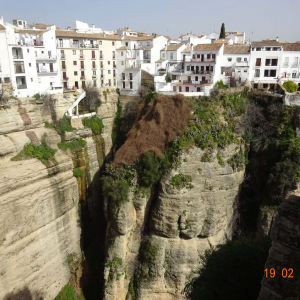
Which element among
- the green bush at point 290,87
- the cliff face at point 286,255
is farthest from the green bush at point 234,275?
the green bush at point 290,87

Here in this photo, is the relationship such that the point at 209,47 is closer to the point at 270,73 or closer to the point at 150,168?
the point at 270,73

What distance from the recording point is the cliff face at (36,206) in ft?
52.0

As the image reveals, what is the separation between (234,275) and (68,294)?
1332 cm

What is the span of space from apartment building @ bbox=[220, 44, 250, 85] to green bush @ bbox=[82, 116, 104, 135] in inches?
418

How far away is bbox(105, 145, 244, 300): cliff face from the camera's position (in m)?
16.8

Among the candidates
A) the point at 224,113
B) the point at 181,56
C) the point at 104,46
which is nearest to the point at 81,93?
the point at 104,46

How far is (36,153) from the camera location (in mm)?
18406

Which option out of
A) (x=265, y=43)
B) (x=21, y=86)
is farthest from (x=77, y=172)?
(x=265, y=43)

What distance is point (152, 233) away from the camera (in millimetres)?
17484

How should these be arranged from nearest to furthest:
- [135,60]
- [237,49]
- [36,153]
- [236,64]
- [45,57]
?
[36,153] → [45,57] → [236,64] → [237,49] → [135,60]

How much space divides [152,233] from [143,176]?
3.50 metres

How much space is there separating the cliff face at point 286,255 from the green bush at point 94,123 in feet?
59.4

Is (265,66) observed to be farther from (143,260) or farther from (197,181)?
(143,260)

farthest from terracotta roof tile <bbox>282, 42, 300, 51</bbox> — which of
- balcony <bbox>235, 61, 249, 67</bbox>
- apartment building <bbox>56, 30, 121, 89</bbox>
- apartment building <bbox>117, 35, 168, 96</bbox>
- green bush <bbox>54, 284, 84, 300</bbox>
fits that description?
green bush <bbox>54, 284, 84, 300</bbox>
